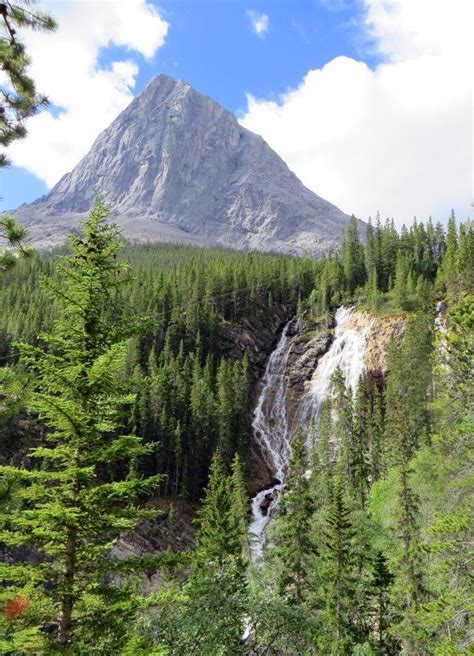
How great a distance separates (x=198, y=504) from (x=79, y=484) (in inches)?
2260

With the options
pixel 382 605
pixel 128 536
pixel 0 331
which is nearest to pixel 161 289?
pixel 0 331

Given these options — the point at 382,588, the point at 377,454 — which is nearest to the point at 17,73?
the point at 382,588

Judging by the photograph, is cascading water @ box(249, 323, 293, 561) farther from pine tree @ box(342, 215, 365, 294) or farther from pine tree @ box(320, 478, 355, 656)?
pine tree @ box(320, 478, 355, 656)

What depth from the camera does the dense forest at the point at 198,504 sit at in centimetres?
880

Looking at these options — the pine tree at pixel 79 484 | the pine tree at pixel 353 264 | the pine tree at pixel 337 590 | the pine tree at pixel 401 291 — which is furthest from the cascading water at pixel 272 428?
the pine tree at pixel 79 484

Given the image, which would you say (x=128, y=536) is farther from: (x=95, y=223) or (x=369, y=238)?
(x=369, y=238)

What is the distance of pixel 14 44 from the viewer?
6.99 meters

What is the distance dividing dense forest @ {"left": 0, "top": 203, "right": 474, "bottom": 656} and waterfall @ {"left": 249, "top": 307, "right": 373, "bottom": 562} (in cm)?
401

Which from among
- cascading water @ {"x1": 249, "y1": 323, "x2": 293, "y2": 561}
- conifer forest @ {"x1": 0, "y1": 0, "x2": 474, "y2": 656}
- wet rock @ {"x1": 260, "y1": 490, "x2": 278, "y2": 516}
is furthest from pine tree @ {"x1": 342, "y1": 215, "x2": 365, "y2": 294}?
wet rock @ {"x1": 260, "y1": 490, "x2": 278, "y2": 516}

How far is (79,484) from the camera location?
9.52m

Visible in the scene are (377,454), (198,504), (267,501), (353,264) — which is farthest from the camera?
(353,264)

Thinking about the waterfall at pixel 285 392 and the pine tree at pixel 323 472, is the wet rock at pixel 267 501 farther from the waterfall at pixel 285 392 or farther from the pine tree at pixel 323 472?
the pine tree at pixel 323 472

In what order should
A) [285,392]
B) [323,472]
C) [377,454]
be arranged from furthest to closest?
[285,392], [377,454], [323,472]

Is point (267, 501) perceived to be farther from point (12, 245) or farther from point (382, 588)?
point (12, 245)
